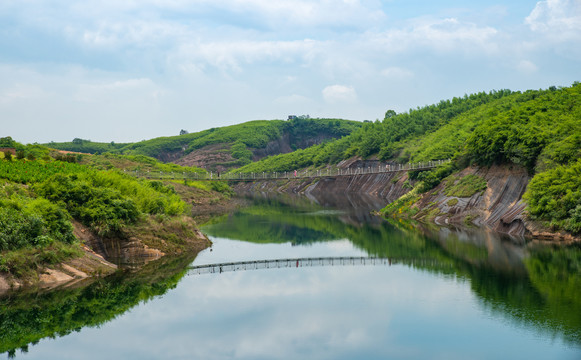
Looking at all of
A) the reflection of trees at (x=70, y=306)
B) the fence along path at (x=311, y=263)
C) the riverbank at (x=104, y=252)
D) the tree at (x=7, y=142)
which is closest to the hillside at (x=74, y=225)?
the riverbank at (x=104, y=252)

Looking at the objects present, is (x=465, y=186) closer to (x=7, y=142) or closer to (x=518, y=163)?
(x=518, y=163)

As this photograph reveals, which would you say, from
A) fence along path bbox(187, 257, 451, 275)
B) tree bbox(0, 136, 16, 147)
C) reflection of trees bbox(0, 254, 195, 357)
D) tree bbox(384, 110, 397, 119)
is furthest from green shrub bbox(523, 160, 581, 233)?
tree bbox(384, 110, 397, 119)

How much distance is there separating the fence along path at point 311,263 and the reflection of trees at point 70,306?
496 centimetres

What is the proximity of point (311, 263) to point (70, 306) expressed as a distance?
773 inches

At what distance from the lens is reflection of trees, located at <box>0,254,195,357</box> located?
91.9ft

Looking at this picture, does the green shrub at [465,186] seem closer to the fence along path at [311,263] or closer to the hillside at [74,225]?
the fence along path at [311,263]

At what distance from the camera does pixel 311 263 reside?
46500 mm

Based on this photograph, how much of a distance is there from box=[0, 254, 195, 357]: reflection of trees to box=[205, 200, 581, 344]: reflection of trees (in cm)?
1930

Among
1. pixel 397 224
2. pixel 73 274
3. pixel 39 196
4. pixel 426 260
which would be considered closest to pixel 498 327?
pixel 426 260

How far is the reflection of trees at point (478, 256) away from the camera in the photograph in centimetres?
3053

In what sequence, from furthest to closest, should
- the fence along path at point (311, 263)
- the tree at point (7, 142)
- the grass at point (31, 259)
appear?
1. the tree at point (7, 142)
2. the fence along path at point (311, 263)
3. the grass at point (31, 259)

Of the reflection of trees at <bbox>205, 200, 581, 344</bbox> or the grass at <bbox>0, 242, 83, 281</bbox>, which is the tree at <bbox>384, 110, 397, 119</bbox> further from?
the grass at <bbox>0, 242, 83, 281</bbox>

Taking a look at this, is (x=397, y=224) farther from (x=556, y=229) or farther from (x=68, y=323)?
(x=68, y=323)

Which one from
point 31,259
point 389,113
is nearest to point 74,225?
point 31,259
